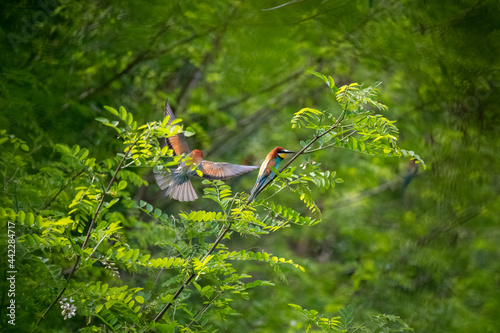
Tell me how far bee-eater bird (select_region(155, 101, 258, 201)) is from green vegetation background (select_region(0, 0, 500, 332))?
0.49 meters

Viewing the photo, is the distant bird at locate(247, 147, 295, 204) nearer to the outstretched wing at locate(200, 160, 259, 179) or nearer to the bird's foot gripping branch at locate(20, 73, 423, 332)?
the bird's foot gripping branch at locate(20, 73, 423, 332)

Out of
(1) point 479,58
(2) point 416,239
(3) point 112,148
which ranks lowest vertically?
(2) point 416,239

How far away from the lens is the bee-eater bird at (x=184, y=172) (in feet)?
8.46

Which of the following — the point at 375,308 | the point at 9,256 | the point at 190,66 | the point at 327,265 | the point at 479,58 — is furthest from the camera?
the point at 327,265

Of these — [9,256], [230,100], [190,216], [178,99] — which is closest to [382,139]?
[190,216]

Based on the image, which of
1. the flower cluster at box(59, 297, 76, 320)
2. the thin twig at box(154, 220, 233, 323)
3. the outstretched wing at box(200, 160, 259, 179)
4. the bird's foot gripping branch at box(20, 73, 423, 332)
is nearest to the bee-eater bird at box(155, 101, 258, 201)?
the outstretched wing at box(200, 160, 259, 179)

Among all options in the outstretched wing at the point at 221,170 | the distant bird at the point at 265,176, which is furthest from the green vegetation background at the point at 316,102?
the outstretched wing at the point at 221,170

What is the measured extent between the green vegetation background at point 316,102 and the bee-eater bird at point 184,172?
0.49 metres

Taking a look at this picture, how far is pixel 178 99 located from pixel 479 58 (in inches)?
118

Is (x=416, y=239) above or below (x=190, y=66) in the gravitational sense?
below

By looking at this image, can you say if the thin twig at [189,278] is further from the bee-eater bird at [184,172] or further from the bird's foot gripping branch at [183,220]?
the bee-eater bird at [184,172]

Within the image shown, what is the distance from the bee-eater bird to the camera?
258 centimetres

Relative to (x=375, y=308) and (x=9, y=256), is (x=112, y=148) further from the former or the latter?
(x=375, y=308)

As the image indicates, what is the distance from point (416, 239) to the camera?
5434 mm
